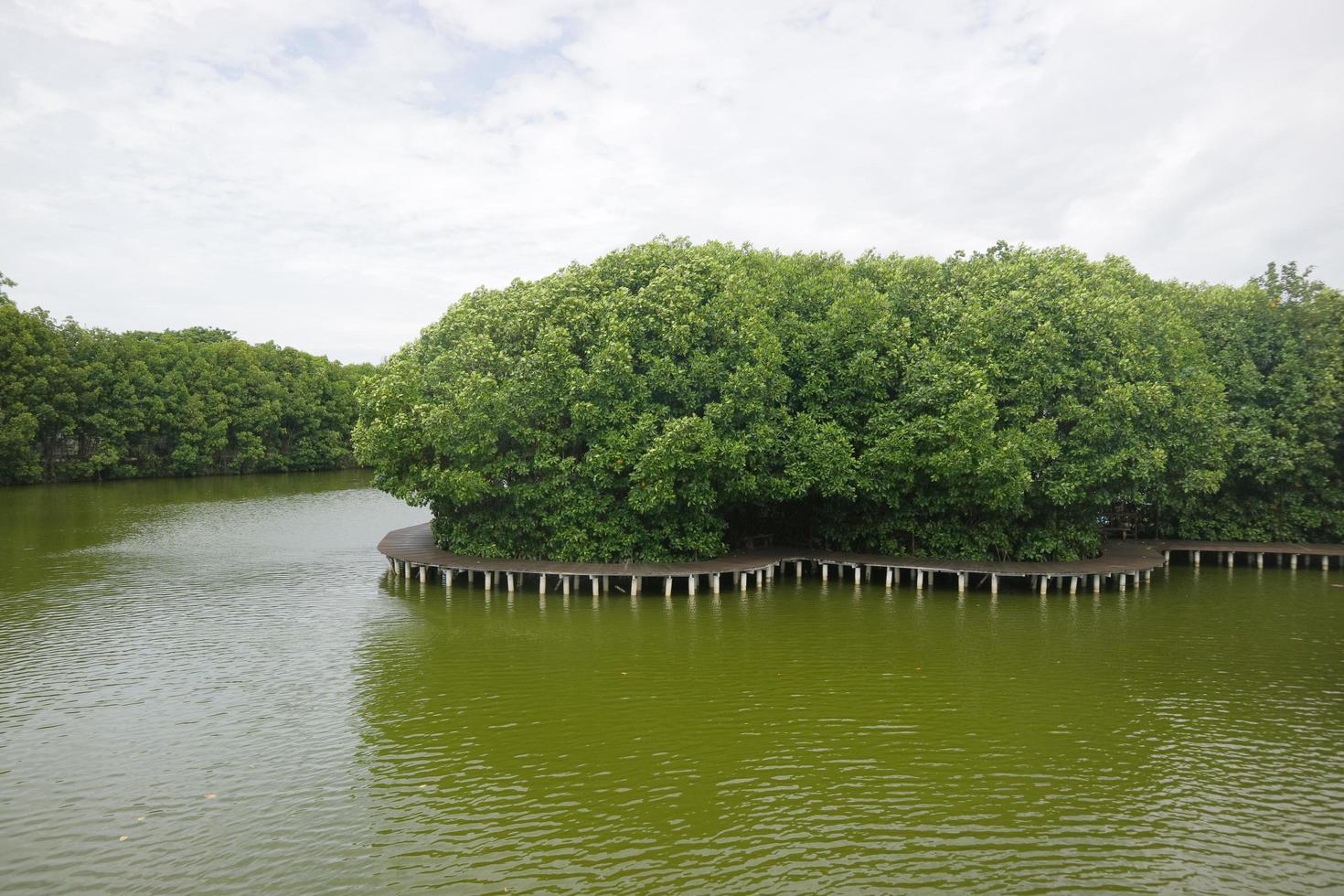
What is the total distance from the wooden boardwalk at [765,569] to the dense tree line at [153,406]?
145 ft

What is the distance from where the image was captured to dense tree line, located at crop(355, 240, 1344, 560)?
26500 mm

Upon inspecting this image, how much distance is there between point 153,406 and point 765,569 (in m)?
59.6

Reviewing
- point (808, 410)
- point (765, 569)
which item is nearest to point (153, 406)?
point (765, 569)

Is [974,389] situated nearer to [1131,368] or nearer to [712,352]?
[1131,368]

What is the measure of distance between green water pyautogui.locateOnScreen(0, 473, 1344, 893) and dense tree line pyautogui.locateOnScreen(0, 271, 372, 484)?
40.5 m

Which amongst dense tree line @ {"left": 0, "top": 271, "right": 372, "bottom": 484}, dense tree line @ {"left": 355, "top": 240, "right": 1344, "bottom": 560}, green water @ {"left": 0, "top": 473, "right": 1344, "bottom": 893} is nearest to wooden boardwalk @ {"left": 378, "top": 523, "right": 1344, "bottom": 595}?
dense tree line @ {"left": 355, "top": 240, "right": 1344, "bottom": 560}

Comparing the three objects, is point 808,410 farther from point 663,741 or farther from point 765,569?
point 663,741

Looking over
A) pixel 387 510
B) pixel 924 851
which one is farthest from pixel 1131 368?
pixel 387 510

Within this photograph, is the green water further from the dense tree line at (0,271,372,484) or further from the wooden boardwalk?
the dense tree line at (0,271,372,484)

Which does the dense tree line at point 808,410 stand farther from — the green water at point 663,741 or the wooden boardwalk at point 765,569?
the green water at point 663,741

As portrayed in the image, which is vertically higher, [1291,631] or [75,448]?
[75,448]

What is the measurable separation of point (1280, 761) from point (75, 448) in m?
78.2

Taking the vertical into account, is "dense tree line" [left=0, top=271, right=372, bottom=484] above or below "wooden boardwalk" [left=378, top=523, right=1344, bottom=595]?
above

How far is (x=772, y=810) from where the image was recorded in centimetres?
1198
